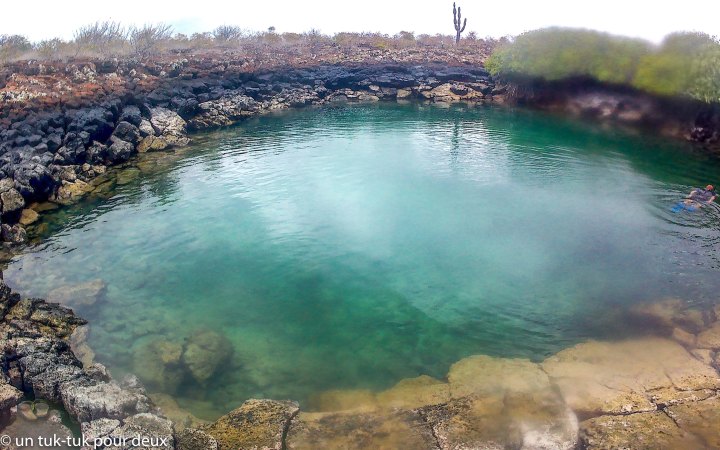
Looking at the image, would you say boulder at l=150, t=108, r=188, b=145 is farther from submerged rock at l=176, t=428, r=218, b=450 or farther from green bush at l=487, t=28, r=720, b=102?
green bush at l=487, t=28, r=720, b=102

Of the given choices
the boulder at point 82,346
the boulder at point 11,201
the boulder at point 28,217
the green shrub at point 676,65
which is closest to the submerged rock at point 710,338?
the boulder at point 82,346

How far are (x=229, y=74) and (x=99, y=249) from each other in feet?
126

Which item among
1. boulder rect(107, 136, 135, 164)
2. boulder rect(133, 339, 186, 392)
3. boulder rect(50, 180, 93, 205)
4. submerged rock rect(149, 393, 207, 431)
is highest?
boulder rect(107, 136, 135, 164)

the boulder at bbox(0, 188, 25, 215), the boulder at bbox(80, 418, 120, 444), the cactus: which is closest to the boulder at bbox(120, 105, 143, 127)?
the boulder at bbox(0, 188, 25, 215)

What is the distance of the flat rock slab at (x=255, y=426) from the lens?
1030 cm

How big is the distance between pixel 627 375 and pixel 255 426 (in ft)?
31.9

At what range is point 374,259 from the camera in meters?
18.8

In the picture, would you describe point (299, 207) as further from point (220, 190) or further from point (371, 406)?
point (371, 406)

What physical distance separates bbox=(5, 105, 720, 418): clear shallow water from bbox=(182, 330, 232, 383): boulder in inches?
9.7

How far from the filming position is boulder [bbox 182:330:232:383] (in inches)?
529

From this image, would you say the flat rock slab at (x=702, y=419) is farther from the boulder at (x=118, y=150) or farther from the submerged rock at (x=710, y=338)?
the boulder at (x=118, y=150)

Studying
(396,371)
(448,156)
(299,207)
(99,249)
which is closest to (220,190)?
(299,207)

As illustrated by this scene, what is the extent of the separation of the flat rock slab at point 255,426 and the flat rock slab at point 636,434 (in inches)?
269

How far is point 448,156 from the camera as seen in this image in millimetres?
32844
